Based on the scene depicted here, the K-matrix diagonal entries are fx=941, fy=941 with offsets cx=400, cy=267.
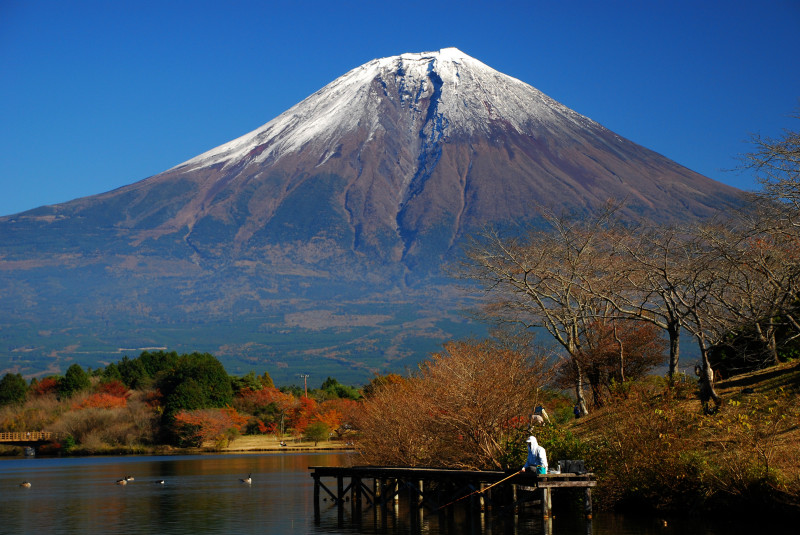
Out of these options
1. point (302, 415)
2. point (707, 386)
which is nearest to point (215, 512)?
point (707, 386)

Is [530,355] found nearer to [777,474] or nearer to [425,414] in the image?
[425,414]

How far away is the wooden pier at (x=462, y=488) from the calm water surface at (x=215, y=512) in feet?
1.82

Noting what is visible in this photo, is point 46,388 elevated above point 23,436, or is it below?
above

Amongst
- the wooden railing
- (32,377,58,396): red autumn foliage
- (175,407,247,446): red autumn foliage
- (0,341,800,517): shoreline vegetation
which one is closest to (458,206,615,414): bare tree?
(0,341,800,517): shoreline vegetation

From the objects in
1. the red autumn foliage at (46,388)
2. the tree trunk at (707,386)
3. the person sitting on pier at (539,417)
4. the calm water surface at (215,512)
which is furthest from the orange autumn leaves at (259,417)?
the tree trunk at (707,386)

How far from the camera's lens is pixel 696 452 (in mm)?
26656

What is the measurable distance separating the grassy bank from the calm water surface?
0.91 m

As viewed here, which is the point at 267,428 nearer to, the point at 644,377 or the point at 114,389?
the point at 114,389

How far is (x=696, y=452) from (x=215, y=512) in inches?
736

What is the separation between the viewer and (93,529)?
103 feet

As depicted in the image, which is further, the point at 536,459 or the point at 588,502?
the point at 588,502

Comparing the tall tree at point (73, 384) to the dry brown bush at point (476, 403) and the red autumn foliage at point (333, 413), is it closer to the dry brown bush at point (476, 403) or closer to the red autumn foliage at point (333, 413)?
the red autumn foliage at point (333, 413)

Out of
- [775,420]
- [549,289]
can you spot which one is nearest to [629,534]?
[775,420]

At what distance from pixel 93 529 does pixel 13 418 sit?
66.6 meters
